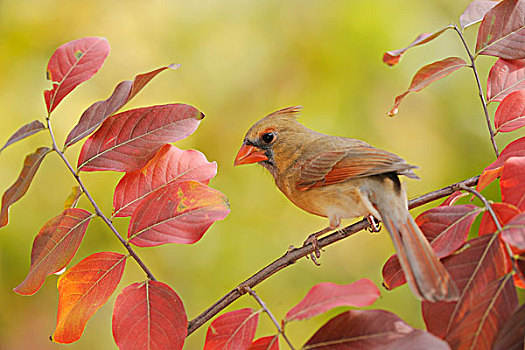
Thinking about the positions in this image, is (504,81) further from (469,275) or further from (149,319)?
(149,319)

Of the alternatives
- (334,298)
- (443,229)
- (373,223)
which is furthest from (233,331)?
(373,223)

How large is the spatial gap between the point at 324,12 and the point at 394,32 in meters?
0.42

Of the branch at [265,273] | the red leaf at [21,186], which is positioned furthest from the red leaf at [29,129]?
the branch at [265,273]

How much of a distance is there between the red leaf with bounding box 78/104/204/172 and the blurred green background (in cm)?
187

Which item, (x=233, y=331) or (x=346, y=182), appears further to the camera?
(x=346, y=182)

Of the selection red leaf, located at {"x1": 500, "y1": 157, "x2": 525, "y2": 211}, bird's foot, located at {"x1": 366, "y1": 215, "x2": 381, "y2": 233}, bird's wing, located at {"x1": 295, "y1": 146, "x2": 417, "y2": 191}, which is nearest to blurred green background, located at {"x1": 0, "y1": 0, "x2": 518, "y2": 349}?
bird's wing, located at {"x1": 295, "y1": 146, "x2": 417, "y2": 191}

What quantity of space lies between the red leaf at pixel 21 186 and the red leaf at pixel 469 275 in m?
0.64

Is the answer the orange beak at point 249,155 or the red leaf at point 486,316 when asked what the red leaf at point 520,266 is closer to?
the red leaf at point 486,316

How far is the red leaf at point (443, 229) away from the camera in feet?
2.39

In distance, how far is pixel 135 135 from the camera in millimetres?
951

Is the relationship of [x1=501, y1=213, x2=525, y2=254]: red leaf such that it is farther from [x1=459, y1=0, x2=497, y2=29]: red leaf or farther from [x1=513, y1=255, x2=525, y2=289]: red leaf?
[x1=459, y1=0, x2=497, y2=29]: red leaf

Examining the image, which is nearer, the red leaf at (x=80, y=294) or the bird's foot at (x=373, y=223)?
the red leaf at (x=80, y=294)

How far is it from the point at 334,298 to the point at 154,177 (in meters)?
0.45

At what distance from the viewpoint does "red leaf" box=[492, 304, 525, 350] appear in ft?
1.88
